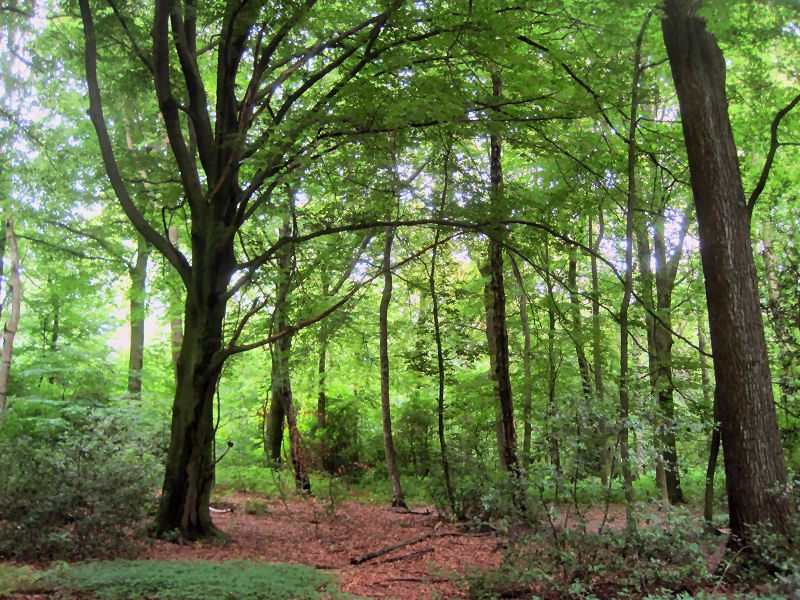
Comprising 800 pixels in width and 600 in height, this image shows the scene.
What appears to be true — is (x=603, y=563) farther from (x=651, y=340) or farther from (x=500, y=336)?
(x=651, y=340)

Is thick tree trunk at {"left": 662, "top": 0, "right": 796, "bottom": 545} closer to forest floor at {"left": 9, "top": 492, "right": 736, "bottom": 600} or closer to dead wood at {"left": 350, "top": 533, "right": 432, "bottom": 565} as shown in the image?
forest floor at {"left": 9, "top": 492, "right": 736, "bottom": 600}

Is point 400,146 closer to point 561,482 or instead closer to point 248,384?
point 561,482

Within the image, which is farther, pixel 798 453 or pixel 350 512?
pixel 350 512

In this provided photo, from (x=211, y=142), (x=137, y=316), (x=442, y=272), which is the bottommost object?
(x=137, y=316)

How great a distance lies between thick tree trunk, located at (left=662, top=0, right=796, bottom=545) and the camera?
17.9 feet

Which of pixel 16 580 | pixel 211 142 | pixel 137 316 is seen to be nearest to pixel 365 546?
pixel 16 580

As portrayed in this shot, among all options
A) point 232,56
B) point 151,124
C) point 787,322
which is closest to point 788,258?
point 787,322

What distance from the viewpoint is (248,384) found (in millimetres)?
17656

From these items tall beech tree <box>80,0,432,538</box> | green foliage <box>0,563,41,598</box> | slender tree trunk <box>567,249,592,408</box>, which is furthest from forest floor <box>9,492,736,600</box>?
slender tree trunk <box>567,249,592,408</box>

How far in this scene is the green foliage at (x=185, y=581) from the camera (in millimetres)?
4168

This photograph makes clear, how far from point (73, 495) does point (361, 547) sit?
151 inches

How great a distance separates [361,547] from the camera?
7.83 metres

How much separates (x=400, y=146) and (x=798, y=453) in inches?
291

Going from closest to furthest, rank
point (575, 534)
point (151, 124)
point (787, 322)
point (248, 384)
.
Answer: point (575, 534), point (787, 322), point (151, 124), point (248, 384)
